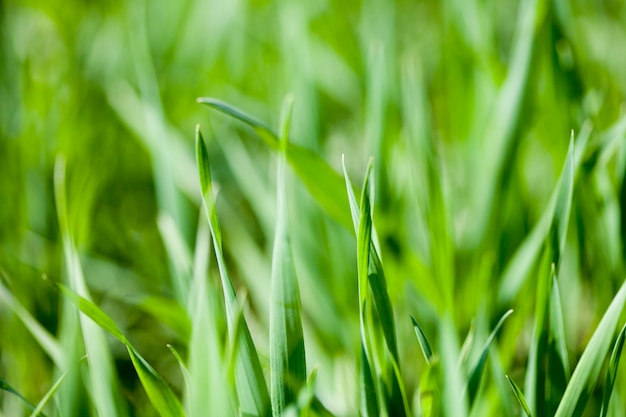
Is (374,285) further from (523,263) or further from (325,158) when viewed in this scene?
(325,158)

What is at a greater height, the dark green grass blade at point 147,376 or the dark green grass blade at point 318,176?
the dark green grass blade at point 318,176

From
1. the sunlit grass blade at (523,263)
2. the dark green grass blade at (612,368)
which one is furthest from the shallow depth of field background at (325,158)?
the dark green grass blade at (612,368)

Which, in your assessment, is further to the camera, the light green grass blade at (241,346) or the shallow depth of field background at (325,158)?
the shallow depth of field background at (325,158)


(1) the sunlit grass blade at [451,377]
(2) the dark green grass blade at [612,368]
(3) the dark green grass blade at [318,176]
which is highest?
(3) the dark green grass blade at [318,176]

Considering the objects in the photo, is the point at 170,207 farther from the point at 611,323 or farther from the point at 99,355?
the point at 611,323

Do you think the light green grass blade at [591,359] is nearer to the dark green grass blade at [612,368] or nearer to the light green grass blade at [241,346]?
the dark green grass blade at [612,368]

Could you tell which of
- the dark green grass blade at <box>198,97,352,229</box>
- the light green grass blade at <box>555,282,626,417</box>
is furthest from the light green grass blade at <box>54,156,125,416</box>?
the light green grass blade at <box>555,282,626,417</box>

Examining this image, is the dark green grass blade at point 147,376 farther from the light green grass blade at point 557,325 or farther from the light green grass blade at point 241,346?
the light green grass blade at point 557,325
